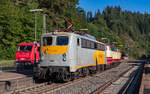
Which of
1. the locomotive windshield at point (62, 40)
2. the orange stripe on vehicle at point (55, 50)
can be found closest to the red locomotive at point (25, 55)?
the orange stripe on vehicle at point (55, 50)

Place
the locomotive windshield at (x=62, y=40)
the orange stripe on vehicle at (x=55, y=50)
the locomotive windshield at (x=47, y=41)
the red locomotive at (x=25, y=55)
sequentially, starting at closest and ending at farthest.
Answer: the orange stripe on vehicle at (x=55, y=50)
the locomotive windshield at (x=62, y=40)
the locomotive windshield at (x=47, y=41)
the red locomotive at (x=25, y=55)

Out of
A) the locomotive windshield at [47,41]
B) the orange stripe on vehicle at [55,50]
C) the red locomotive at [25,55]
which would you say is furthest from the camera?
the red locomotive at [25,55]

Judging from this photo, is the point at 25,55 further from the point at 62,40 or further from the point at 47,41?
the point at 62,40

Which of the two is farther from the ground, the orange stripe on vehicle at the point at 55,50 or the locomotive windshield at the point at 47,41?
the locomotive windshield at the point at 47,41

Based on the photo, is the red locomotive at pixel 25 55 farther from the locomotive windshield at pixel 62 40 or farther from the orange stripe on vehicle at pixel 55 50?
the locomotive windshield at pixel 62 40

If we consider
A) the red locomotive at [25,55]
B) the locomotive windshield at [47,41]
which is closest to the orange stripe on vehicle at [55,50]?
the locomotive windshield at [47,41]

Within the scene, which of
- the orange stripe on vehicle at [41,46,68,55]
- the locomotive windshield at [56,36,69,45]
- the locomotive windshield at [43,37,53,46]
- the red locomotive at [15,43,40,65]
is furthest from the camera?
the red locomotive at [15,43,40,65]

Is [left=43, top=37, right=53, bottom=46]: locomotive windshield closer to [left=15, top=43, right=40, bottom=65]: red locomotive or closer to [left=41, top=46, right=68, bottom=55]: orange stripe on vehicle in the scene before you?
[left=41, top=46, right=68, bottom=55]: orange stripe on vehicle

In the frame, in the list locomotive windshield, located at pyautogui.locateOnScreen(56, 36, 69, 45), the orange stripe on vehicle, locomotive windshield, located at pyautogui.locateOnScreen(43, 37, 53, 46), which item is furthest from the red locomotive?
locomotive windshield, located at pyautogui.locateOnScreen(56, 36, 69, 45)

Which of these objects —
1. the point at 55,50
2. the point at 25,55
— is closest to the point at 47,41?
the point at 55,50

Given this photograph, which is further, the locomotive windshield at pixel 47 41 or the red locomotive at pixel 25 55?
the red locomotive at pixel 25 55

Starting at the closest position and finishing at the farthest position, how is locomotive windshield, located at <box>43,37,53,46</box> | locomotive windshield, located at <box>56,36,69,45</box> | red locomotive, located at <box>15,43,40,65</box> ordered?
locomotive windshield, located at <box>56,36,69,45</box>, locomotive windshield, located at <box>43,37,53,46</box>, red locomotive, located at <box>15,43,40,65</box>

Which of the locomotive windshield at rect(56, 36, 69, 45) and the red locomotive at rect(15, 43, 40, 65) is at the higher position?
the locomotive windshield at rect(56, 36, 69, 45)

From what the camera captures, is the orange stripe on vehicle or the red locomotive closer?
the orange stripe on vehicle
